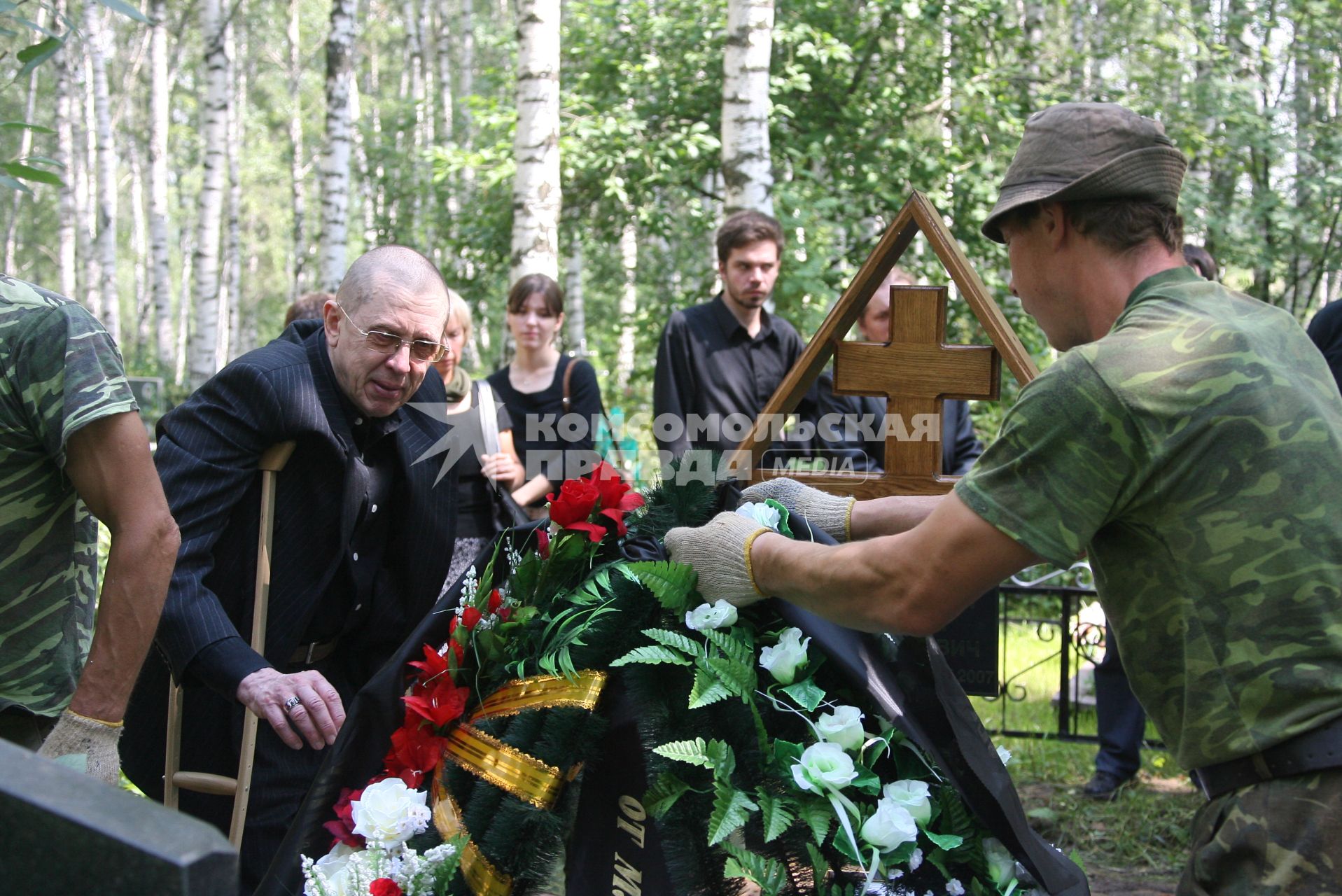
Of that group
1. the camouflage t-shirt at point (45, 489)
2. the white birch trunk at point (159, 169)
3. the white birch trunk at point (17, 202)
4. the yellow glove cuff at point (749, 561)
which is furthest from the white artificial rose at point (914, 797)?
the white birch trunk at point (17, 202)

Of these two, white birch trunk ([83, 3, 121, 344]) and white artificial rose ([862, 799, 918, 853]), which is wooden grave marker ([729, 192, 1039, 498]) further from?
white birch trunk ([83, 3, 121, 344])

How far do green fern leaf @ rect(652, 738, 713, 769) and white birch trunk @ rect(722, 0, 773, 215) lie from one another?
19.4ft

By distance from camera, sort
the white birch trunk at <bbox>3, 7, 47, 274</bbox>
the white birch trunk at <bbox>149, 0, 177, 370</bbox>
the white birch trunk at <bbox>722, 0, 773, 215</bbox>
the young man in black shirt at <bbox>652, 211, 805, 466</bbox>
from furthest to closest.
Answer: the white birch trunk at <bbox>3, 7, 47, 274</bbox> → the white birch trunk at <bbox>149, 0, 177, 370</bbox> → the white birch trunk at <bbox>722, 0, 773, 215</bbox> → the young man in black shirt at <bbox>652, 211, 805, 466</bbox>

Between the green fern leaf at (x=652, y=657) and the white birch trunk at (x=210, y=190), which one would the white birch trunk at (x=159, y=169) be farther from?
the green fern leaf at (x=652, y=657)

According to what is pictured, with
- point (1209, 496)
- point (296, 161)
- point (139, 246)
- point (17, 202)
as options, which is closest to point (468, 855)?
point (1209, 496)

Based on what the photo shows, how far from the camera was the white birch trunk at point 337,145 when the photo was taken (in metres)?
11.6

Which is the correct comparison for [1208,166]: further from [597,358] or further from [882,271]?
[882,271]

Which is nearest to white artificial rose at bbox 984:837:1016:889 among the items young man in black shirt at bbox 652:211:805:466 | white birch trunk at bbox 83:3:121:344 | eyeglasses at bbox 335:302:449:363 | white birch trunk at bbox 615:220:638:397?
eyeglasses at bbox 335:302:449:363

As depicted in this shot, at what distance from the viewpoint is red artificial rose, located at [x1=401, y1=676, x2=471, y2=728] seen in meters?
2.21

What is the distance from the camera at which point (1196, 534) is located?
1.78 m

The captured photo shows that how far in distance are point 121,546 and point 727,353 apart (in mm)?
3341

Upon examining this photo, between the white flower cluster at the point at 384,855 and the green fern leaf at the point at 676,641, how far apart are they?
0.49 m

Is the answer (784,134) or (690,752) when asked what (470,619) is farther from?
(784,134)

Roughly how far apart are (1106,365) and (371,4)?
33727 mm
